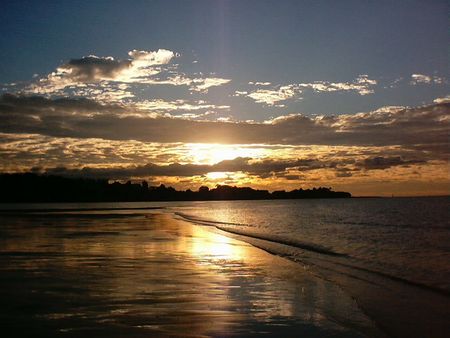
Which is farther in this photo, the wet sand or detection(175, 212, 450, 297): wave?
detection(175, 212, 450, 297): wave

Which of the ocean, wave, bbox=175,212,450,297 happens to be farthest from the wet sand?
wave, bbox=175,212,450,297

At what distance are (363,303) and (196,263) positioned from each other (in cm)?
886

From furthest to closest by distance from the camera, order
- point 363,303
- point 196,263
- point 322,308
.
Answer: point 196,263 → point 363,303 → point 322,308

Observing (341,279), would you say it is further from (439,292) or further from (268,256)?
(268,256)

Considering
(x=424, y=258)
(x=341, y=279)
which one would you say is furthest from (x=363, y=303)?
(x=424, y=258)

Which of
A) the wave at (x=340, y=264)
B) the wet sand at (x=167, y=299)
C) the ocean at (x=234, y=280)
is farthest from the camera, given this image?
the wave at (x=340, y=264)

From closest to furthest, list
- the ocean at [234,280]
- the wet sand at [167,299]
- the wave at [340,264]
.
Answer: the wet sand at [167,299] → the ocean at [234,280] → the wave at [340,264]

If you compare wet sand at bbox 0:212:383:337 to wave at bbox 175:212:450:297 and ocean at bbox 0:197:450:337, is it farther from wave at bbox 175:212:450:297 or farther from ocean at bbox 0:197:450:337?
wave at bbox 175:212:450:297

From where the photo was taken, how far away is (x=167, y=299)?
13.1 meters

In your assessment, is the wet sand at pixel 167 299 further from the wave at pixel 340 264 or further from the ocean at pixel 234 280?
the wave at pixel 340 264

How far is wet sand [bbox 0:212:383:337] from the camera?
10.3 m

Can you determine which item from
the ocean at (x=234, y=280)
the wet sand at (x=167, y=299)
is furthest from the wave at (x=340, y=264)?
the wet sand at (x=167, y=299)

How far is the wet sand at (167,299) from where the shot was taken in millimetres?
10281

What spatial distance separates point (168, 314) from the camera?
11422 millimetres
